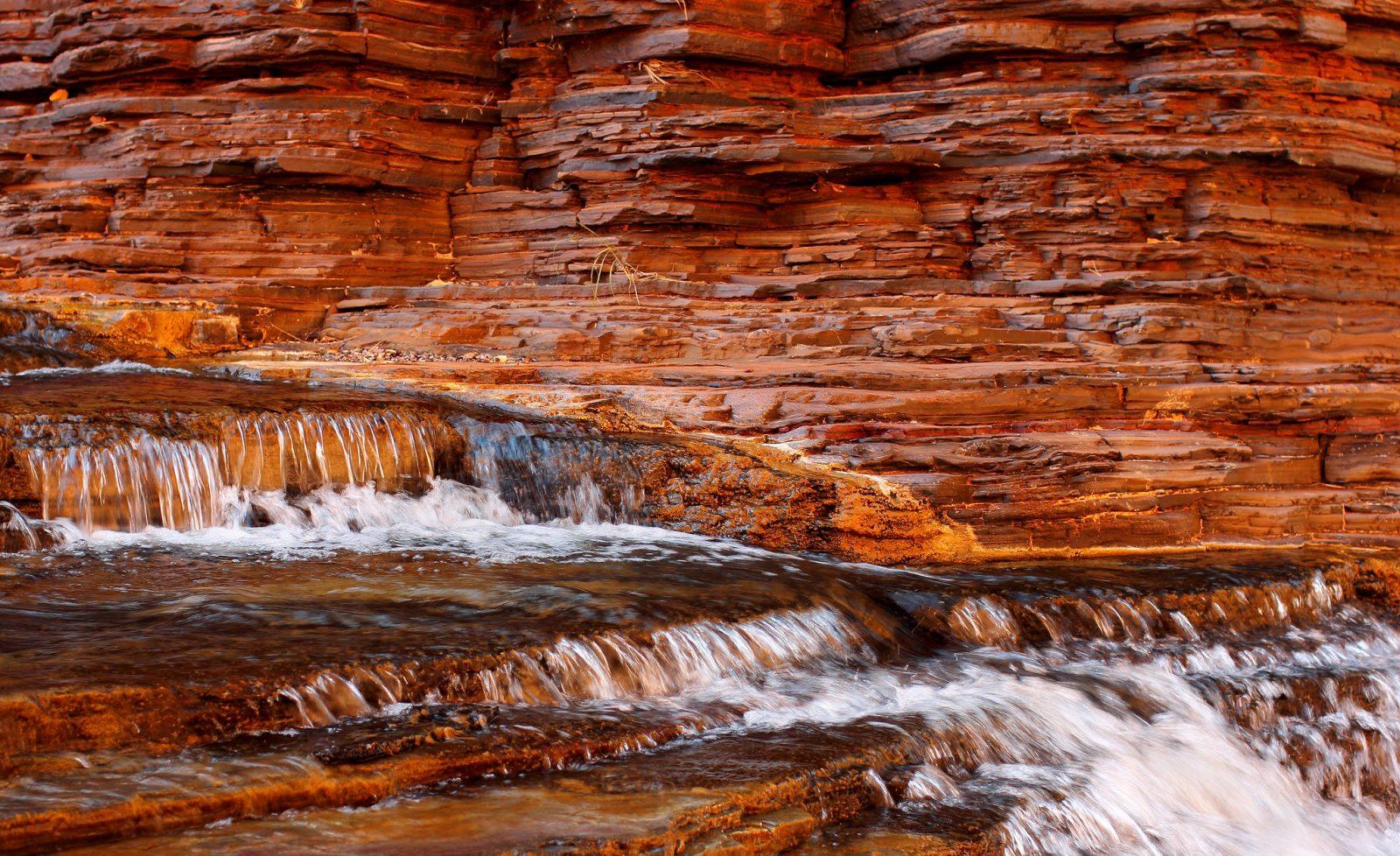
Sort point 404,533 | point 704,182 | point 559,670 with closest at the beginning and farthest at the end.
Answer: point 559,670 < point 404,533 < point 704,182

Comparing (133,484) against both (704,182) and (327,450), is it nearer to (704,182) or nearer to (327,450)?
(327,450)

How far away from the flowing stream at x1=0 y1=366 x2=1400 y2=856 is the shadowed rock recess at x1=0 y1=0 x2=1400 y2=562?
7.72ft

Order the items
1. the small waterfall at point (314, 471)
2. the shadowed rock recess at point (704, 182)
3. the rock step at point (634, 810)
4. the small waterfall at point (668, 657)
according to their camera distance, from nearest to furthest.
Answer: the rock step at point (634, 810), the small waterfall at point (668, 657), the small waterfall at point (314, 471), the shadowed rock recess at point (704, 182)

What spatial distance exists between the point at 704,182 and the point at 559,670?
27.0ft

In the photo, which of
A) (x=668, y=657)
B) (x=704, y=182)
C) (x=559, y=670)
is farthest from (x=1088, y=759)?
(x=704, y=182)

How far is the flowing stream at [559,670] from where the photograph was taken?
407 cm

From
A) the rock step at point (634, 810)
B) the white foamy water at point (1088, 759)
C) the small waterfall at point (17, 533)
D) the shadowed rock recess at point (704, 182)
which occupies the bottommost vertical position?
the white foamy water at point (1088, 759)

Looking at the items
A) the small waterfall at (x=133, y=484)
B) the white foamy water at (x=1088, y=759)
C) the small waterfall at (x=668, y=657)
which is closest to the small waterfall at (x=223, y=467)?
the small waterfall at (x=133, y=484)

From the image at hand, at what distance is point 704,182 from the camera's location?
12.7m

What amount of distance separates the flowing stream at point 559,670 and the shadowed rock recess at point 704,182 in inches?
92.6

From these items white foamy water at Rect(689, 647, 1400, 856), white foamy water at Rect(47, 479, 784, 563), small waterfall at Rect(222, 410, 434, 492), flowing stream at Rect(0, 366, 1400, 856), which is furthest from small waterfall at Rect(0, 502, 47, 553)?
white foamy water at Rect(689, 647, 1400, 856)

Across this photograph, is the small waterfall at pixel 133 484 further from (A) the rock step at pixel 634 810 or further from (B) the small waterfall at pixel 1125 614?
(B) the small waterfall at pixel 1125 614

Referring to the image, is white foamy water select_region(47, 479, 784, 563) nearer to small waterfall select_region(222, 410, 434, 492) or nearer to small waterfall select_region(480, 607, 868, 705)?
small waterfall select_region(222, 410, 434, 492)

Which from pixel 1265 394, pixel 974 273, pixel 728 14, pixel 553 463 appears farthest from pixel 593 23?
pixel 1265 394
